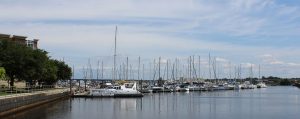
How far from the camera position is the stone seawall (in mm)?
58213

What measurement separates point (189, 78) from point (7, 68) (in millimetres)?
113919

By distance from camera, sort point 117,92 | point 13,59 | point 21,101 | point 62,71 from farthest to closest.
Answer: point 62,71, point 117,92, point 13,59, point 21,101

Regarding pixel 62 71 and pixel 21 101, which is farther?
pixel 62 71

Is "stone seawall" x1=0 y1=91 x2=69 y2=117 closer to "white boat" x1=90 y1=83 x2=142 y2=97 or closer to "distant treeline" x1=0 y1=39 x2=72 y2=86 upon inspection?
"distant treeline" x1=0 y1=39 x2=72 y2=86

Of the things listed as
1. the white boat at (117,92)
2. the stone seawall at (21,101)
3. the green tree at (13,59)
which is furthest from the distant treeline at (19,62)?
the white boat at (117,92)

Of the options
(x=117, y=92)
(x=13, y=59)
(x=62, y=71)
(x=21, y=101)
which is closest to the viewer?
(x=21, y=101)

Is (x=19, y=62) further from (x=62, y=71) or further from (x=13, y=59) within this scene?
(x=62, y=71)

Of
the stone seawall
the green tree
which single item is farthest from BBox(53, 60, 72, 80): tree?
the green tree

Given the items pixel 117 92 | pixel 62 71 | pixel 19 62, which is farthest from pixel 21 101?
pixel 62 71

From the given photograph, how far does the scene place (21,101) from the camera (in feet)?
225

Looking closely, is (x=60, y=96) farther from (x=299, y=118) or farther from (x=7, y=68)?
(x=299, y=118)

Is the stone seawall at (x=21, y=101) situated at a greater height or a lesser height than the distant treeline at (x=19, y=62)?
lesser

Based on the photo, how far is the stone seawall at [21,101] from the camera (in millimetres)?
58213

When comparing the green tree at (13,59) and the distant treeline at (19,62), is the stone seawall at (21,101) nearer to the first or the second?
the distant treeline at (19,62)
